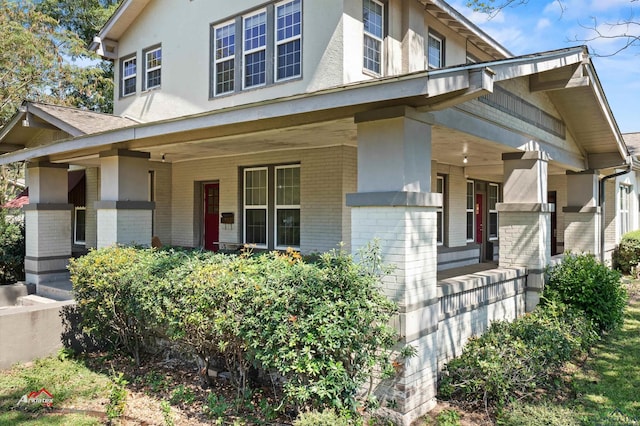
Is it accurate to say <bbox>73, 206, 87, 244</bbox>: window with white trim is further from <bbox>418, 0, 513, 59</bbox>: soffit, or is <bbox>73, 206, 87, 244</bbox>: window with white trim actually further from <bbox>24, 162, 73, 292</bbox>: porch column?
<bbox>418, 0, 513, 59</bbox>: soffit

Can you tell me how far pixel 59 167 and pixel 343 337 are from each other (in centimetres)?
1015

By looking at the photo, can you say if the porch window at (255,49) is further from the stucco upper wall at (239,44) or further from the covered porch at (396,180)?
the covered porch at (396,180)

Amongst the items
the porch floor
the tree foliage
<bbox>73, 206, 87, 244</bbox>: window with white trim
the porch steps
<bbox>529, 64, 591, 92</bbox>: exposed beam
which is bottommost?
the porch steps

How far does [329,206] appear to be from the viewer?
10.1 m

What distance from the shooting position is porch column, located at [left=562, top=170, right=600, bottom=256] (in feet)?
41.7

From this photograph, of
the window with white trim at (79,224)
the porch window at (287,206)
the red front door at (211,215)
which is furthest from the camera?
the window with white trim at (79,224)

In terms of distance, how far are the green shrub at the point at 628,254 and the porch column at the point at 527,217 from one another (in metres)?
9.74

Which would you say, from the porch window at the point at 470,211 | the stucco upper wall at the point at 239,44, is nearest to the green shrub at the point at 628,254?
the porch window at the point at 470,211

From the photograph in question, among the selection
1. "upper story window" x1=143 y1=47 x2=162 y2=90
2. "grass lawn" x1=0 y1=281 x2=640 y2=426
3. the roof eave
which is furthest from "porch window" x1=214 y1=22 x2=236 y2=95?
"grass lawn" x1=0 y1=281 x2=640 y2=426

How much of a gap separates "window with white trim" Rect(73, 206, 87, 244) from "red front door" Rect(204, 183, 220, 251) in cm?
494

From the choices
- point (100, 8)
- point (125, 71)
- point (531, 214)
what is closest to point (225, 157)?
point (125, 71)

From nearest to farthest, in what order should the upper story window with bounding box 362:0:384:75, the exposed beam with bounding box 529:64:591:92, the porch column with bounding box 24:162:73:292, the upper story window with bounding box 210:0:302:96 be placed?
the exposed beam with bounding box 529:64:591:92 → the upper story window with bounding box 362:0:384:75 → the upper story window with bounding box 210:0:302:96 → the porch column with bounding box 24:162:73:292

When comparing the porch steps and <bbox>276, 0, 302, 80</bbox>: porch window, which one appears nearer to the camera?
<bbox>276, 0, 302, 80</bbox>: porch window

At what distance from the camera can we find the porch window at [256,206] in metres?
11.7
